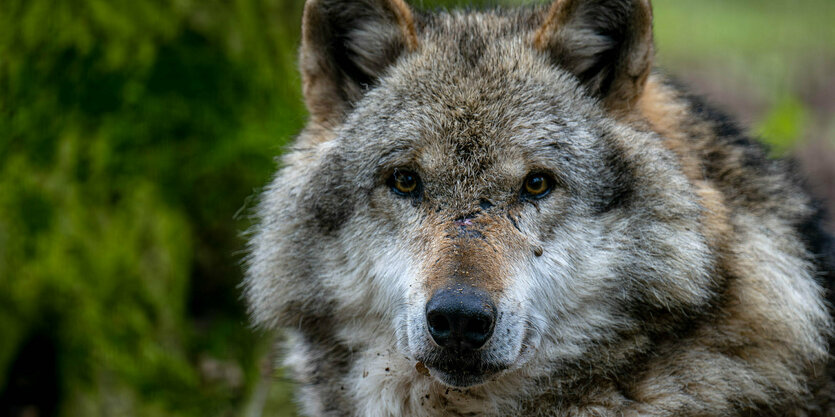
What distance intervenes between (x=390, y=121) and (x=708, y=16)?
18695 mm

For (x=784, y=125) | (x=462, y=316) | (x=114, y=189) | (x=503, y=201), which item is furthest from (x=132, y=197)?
(x=784, y=125)

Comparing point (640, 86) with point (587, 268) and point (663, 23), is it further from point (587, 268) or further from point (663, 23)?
point (663, 23)

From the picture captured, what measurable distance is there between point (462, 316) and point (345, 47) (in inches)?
76.6

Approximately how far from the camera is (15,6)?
6.13 meters

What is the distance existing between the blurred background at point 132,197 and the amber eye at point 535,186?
8.74 feet

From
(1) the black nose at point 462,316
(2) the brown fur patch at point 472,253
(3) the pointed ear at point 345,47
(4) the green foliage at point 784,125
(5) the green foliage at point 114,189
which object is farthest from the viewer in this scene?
(4) the green foliage at point 784,125

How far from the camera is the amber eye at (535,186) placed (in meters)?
4.06

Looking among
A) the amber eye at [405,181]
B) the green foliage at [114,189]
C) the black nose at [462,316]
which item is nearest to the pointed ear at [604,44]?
the amber eye at [405,181]

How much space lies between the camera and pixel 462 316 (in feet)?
11.5

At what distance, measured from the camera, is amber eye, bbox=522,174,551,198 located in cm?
406

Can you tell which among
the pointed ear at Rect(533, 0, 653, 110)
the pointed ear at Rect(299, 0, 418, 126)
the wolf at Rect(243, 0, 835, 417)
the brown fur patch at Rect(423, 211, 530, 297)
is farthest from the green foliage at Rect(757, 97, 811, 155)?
the brown fur patch at Rect(423, 211, 530, 297)

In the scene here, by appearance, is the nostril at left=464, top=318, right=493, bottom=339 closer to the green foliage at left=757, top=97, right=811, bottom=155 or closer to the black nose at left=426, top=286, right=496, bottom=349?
the black nose at left=426, top=286, right=496, bottom=349

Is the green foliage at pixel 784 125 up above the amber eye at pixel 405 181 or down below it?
below

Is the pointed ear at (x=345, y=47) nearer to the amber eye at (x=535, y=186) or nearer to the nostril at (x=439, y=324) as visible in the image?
the amber eye at (x=535, y=186)
